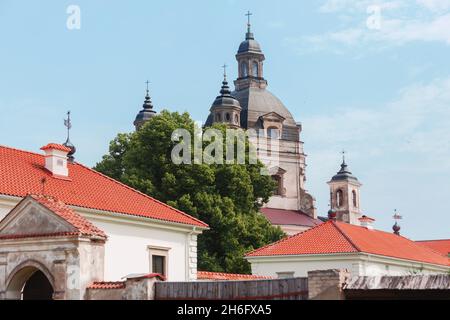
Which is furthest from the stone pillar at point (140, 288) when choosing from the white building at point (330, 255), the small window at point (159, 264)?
the white building at point (330, 255)

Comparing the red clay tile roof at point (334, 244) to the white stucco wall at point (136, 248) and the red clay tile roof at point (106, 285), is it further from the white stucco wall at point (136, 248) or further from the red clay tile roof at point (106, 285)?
the red clay tile roof at point (106, 285)

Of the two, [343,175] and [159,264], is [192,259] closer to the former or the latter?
[159,264]

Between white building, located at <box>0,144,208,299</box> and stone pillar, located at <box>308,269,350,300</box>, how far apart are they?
5.63 m

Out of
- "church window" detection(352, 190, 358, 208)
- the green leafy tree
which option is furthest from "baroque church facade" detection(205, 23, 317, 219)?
the green leafy tree

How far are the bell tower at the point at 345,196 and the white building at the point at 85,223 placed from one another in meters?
70.5

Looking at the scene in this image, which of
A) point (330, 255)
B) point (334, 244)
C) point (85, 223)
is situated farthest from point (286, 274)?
point (85, 223)

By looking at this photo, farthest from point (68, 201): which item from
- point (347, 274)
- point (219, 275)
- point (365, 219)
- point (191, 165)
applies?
point (365, 219)

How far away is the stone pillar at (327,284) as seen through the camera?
16828 mm

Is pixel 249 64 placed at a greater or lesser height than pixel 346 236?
greater

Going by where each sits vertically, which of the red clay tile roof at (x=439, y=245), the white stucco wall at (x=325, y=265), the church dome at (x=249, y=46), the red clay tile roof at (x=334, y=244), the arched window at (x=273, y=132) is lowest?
the white stucco wall at (x=325, y=265)

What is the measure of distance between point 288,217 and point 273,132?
974cm

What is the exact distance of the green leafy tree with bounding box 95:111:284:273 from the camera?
150 ft

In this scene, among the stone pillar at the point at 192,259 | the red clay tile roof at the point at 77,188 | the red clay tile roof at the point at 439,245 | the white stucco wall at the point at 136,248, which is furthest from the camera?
the red clay tile roof at the point at 439,245

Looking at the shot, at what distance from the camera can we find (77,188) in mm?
30672
